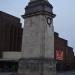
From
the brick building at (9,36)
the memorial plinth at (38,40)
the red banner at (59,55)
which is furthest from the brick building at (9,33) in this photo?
the memorial plinth at (38,40)

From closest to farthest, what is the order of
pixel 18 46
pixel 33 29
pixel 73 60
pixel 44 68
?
pixel 44 68
pixel 33 29
pixel 18 46
pixel 73 60

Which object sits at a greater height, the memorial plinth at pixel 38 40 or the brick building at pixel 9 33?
the brick building at pixel 9 33

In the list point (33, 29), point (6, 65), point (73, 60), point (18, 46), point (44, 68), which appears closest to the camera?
point (44, 68)

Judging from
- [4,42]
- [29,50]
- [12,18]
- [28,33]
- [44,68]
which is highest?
[12,18]

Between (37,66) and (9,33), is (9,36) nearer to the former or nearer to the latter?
(9,33)

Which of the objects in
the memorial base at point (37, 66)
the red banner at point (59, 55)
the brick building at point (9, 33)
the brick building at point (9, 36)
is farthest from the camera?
the red banner at point (59, 55)

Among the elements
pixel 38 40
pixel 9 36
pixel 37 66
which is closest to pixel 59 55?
pixel 9 36

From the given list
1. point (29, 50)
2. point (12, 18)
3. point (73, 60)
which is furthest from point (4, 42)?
point (29, 50)

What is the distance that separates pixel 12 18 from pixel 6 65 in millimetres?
18670

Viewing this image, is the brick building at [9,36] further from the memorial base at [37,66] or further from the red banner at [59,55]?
the memorial base at [37,66]

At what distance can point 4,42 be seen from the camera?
6850 cm

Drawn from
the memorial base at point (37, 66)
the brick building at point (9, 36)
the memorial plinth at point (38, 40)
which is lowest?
the memorial base at point (37, 66)

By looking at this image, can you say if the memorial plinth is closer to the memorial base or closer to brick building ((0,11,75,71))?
the memorial base

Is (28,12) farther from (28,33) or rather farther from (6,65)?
(6,65)
